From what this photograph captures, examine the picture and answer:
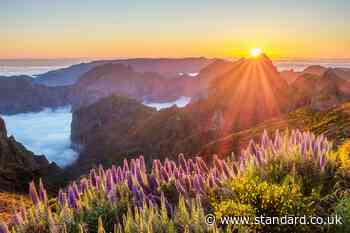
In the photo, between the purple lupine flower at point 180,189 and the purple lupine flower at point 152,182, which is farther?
the purple lupine flower at point 152,182

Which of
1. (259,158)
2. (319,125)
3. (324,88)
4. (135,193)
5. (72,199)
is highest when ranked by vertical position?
(259,158)

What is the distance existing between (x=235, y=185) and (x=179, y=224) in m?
1.04

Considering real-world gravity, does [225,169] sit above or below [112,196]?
above

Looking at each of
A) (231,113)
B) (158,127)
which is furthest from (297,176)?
(158,127)

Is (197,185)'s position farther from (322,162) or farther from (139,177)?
(322,162)

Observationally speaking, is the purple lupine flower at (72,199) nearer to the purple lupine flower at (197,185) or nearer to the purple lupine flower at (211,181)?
the purple lupine flower at (197,185)

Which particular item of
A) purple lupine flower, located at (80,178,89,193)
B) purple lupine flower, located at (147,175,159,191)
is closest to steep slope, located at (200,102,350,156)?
purple lupine flower, located at (147,175,159,191)

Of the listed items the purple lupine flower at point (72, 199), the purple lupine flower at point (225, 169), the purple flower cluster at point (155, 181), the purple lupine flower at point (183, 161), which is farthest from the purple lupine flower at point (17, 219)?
the purple lupine flower at point (225, 169)

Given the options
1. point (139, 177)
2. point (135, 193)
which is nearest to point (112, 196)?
point (135, 193)

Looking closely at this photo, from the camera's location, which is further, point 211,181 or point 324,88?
point 324,88

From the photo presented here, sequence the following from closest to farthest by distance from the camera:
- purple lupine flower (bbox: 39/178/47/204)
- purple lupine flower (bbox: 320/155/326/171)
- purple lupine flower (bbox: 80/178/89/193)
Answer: purple lupine flower (bbox: 39/178/47/204), purple lupine flower (bbox: 320/155/326/171), purple lupine flower (bbox: 80/178/89/193)

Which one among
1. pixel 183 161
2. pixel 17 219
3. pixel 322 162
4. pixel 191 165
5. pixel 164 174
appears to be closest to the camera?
pixel 17 219

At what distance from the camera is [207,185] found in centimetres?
505

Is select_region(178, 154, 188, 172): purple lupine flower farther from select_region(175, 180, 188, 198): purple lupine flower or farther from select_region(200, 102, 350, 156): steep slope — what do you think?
select_region(200, 102, 350, 156): steep slope
